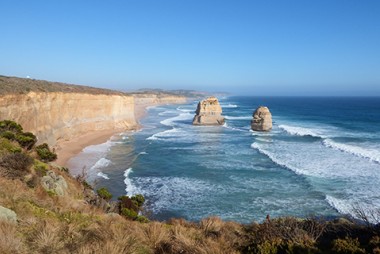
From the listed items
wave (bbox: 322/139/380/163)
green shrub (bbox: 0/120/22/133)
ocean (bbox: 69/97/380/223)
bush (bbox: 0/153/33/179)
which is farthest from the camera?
wave (bbox: 322/139/380/163)

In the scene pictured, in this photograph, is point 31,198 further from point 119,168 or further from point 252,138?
point 252,138

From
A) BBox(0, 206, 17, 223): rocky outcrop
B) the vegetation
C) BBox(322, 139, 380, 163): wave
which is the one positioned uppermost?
BBox(0, 206, 17, 223): rocky outcrop

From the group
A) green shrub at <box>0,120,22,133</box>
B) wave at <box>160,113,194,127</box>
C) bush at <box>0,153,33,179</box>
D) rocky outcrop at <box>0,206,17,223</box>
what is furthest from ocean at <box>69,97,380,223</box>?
wave at <box>160,113,194,127</box>

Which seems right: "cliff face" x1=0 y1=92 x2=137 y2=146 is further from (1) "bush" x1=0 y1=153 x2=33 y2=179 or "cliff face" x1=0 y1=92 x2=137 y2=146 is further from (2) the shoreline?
(1) "bush" x1=0 y1=153 x2=33 y2=179

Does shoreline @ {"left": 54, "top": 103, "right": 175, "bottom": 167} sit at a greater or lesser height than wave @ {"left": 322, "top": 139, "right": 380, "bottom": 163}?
lesser

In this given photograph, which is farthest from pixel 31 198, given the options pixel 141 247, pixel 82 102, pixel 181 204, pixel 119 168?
pixel 82 102

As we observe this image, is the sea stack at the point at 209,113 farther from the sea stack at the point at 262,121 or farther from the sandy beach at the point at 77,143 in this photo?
the sandy beach at the point at 77,143
